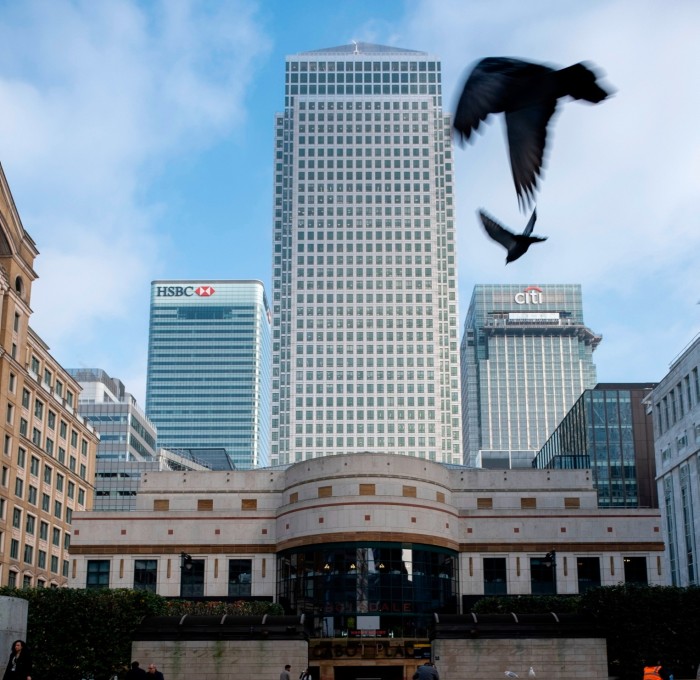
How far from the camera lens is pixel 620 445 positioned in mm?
163250

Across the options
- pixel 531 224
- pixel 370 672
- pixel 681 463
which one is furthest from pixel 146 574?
pixel 531 224

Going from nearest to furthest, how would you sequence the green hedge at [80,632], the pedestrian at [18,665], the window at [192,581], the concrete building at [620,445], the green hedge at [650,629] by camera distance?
the pedestrian at [18,665] < the green hedge at [650,629] < the green hedge at [80,632] < the window at [192,581] < the concrete building at [620,445]

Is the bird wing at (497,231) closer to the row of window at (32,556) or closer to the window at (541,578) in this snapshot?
the window at (541,578)

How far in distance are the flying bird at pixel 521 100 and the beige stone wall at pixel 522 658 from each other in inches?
1930

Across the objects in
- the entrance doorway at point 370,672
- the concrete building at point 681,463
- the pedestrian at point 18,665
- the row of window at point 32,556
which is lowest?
the entrance doorway at point 370,672

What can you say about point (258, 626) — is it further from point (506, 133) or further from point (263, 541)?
point (506, 133)

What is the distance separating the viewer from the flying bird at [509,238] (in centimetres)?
734

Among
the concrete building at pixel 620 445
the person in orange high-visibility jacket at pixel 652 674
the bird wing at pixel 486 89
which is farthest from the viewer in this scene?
the concrete building at pixel 620 445

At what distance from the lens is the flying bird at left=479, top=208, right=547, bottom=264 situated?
7336mm

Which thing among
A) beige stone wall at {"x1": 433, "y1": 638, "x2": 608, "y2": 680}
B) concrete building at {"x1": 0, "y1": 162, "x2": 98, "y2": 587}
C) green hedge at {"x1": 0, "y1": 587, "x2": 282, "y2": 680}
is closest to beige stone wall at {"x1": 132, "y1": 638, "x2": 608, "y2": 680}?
beige stone wall at {"x1": 433, "y1": 638, "x2": 608, "y2": 680}

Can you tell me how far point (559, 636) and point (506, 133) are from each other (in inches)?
1975

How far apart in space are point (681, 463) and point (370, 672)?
53685 millimetres

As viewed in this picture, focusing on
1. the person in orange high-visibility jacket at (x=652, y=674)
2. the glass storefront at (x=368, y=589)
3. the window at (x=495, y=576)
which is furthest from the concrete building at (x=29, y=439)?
the person in orange high-visibility jacket at (x=652, y=674)

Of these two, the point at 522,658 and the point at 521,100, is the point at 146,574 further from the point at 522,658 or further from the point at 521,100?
the point at 521,100
